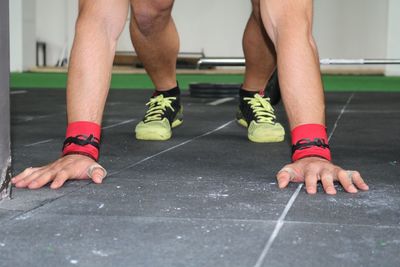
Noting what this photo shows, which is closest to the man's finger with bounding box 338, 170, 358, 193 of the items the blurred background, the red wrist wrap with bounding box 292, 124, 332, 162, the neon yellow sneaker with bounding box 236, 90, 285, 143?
the red wrist wrap with bounding box 292, 124, 332, 162

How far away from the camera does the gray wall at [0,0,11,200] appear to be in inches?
55.4

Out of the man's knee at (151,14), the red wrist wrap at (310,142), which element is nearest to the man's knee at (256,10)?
the man's knee at (151,14)

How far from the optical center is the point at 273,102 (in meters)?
4.27

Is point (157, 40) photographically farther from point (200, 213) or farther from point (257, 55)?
point (200, 213)

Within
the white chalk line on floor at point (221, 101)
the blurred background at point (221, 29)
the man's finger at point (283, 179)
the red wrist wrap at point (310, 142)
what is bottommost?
the blurred background at point (221, 29)

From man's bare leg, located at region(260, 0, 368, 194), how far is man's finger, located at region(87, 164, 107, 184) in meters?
0.41

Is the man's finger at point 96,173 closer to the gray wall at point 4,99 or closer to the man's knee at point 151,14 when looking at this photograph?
the gray wall at point 4,99

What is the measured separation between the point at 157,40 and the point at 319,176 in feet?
4.24

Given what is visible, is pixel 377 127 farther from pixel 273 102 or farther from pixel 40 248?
pixel 40 248

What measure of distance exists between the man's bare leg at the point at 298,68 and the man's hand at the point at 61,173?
43cm

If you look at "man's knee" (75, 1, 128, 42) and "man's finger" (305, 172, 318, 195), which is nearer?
"man's finger" (305, 172, 318, 195)

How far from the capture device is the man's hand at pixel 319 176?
1558 millimetres

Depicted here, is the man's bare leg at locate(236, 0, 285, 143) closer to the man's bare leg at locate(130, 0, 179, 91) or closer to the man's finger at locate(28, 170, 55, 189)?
the man's bare leg at locate(130, 0, 179, 91)

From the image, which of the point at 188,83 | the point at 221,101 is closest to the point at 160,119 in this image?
the point at 221,101
